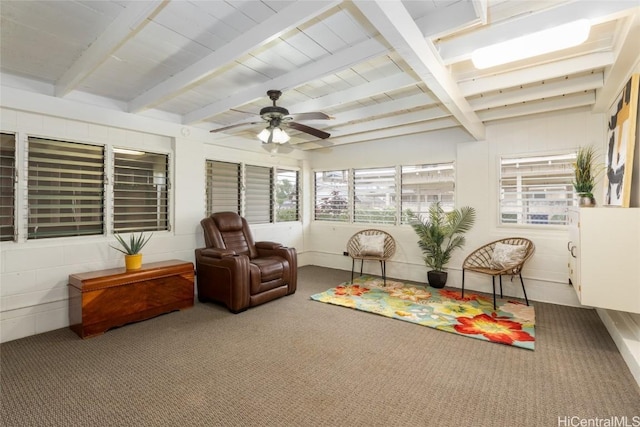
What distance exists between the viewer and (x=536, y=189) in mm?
4199

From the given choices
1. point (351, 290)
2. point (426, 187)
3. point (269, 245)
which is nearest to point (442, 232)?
point (426, 187)

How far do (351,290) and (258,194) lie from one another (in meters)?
2.41

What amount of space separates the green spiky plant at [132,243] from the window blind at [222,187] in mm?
1058

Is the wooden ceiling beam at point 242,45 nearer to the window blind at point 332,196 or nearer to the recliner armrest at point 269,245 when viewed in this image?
the recliner armrest at point 269,245

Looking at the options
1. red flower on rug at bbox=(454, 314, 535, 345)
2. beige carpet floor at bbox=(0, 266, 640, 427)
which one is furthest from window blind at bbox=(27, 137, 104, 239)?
red flower on rug at bbox=(454, 314, 535, 345)

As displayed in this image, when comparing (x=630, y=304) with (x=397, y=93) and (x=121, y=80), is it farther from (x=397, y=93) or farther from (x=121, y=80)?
(x=121, y=80)

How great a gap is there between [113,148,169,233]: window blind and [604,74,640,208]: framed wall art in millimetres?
4980

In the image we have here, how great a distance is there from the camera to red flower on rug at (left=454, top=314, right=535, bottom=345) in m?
2.91

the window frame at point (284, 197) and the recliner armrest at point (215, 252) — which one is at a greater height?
the window frame at point (284, 197)

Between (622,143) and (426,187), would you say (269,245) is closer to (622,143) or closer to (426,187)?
(426,187)

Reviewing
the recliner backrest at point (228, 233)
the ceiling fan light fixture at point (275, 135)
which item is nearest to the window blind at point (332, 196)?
the recliner backrest at point (228, 233)

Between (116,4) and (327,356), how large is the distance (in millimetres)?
2991

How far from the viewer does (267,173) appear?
578 cm

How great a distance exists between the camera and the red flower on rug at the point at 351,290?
4391mm
